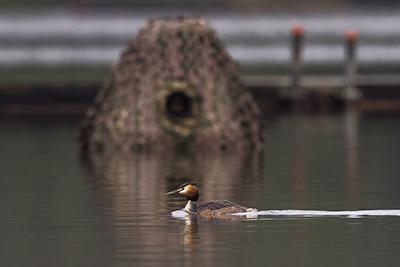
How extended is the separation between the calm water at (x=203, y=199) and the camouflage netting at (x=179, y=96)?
0.67 m

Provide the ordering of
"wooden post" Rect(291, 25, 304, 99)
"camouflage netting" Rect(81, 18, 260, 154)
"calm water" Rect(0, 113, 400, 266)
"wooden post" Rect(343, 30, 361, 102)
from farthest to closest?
1. "wooden post" Rect(343, 30, 361, 102)
2. "wooden post" Rect(291, 25, 304, 99)
3. "camouflage netting" Rect(81, 18, 260, 154)
4. "calm water" Rect(0, 113, 400, 266)

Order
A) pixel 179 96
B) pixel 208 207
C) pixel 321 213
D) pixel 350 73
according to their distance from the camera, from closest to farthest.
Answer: pixel 208 207 < pixel 321 213 < pixel 179 96 < pixel 350 73

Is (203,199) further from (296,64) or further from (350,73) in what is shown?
(350,73)

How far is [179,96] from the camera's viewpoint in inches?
797

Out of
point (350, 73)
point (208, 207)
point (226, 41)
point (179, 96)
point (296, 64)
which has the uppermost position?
point (226, 41)

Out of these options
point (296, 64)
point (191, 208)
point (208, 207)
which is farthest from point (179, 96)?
point (296, 64)

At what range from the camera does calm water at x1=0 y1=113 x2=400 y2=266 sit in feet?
31.9

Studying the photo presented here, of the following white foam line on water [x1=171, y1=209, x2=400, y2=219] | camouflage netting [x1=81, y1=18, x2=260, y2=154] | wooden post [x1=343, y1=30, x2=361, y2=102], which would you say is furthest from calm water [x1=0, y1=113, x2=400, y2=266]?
wooden post [x1=343, y1=30, x2=361, y2=102]

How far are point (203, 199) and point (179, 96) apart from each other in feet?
21.9

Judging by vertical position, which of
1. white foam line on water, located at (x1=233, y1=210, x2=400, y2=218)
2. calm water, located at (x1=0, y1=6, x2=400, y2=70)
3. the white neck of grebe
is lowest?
white foam line on water, located at (x1=233, y1=210, x2=400, y2=218)

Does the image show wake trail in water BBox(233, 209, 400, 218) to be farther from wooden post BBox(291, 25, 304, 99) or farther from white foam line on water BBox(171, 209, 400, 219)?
wooden post BBox(291, 25, 304, 99)

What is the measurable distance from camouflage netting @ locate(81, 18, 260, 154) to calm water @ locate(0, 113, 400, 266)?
0.67 metres

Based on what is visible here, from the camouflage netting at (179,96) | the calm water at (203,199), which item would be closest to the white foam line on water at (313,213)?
the calm water at (203,199)

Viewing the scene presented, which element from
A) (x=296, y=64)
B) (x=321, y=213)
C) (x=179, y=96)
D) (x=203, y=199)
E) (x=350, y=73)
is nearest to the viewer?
(x=321, y=213)
